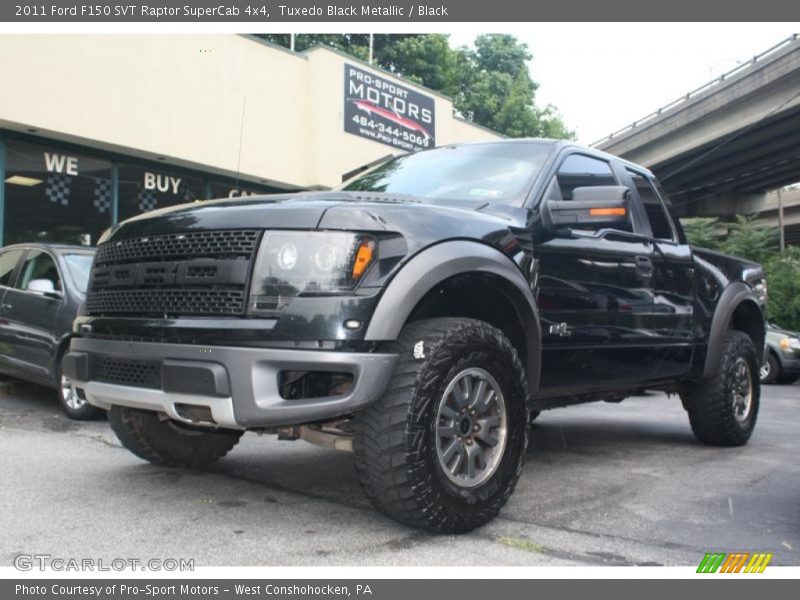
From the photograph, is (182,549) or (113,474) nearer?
(182,549)

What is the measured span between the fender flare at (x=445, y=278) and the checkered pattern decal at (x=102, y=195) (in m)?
9.92

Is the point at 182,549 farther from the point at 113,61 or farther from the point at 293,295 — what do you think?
the point at 113,61

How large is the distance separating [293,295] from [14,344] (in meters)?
5.46

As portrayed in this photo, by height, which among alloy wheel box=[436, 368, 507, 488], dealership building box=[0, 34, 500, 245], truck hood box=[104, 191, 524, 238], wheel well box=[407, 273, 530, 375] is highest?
dealership building box=[0, 34, 500, 245]

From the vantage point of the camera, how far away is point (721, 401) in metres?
5.52

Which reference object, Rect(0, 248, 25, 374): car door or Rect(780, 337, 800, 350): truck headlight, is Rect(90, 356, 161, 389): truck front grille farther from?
Rect(780, 337, 800, 350): truck headlight

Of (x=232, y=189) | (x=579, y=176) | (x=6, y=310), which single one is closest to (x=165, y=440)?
Result: (x=579, y=176)

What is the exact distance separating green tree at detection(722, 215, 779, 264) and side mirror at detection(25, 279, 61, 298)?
24.0 meters

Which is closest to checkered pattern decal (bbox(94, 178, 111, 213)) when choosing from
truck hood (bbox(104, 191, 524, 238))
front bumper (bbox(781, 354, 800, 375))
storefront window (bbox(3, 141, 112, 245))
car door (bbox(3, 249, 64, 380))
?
storefront window (bbox(3, 141, 112, 245))

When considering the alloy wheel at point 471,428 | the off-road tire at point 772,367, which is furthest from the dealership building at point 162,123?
the off-road tire at point 772,367

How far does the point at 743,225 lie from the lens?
2752 cm

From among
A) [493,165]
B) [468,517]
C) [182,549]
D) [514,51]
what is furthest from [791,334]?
[514,51]

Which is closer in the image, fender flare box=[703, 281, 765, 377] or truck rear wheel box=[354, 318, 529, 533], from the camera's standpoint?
truck rear wheel box=[354, 318, 529, 533]

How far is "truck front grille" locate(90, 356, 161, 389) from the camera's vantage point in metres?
3.14
